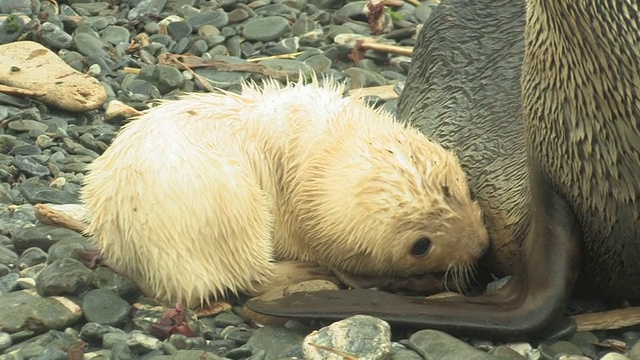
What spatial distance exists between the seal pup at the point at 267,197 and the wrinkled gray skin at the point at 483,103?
6.2 inches

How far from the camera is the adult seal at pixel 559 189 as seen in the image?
415 centimetres

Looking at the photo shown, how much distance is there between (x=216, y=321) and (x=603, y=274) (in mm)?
1421

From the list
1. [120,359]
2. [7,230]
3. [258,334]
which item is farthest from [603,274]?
[7,230]

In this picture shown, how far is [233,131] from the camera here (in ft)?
16.2

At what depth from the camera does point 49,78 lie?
6.32 m

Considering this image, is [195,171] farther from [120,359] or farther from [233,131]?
[120,359]

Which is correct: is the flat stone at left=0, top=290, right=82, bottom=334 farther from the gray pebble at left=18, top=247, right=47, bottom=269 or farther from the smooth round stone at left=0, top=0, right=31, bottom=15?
the smooth round stone at left=0, top=0, right=31, bottom=15

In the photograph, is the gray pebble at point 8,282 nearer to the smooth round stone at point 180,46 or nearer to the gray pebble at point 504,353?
the gray pebble at point 504,353

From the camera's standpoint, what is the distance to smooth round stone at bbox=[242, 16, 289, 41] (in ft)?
24.3

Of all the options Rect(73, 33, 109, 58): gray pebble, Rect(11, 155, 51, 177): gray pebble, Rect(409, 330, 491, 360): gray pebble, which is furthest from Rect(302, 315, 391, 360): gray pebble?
Rect(73, 33, 109, 58): gray pebble

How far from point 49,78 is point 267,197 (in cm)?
193

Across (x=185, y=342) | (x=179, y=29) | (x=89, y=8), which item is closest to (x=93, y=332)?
(x=185, y=342)

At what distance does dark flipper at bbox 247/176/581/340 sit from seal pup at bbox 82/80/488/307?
271 mm

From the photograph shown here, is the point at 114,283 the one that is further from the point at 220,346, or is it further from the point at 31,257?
the point at 220,346
